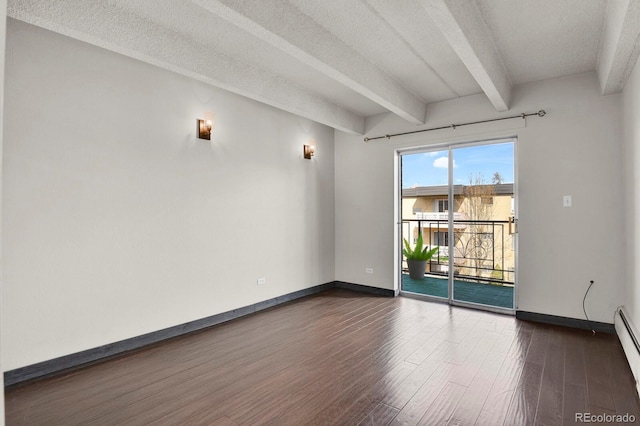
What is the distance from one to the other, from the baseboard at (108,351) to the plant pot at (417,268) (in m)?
2.40

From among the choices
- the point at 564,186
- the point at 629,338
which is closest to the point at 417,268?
the point at 564,186

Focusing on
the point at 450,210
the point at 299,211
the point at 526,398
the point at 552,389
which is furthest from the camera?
the point at 299,211

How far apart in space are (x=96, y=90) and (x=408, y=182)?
3.97 metres

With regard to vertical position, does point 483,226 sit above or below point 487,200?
below

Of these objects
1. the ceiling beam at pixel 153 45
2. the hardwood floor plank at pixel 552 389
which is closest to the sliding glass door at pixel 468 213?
the hardwood floor plank at pixel 552 389

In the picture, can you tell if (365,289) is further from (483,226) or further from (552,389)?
(552,389)

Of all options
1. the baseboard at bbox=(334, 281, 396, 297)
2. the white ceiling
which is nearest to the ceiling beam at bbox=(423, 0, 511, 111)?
the white ceiling

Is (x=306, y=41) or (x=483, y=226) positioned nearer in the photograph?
(x=306, y=41)

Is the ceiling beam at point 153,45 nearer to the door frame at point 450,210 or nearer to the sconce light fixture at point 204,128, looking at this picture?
the sconce light fixture at point 204,128

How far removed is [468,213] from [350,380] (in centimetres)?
295

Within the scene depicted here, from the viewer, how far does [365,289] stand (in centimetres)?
543

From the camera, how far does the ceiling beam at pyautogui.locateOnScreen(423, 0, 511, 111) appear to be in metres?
2.30

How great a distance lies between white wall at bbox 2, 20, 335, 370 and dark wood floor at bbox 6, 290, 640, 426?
1.47ft

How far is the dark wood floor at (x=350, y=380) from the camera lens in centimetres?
221
